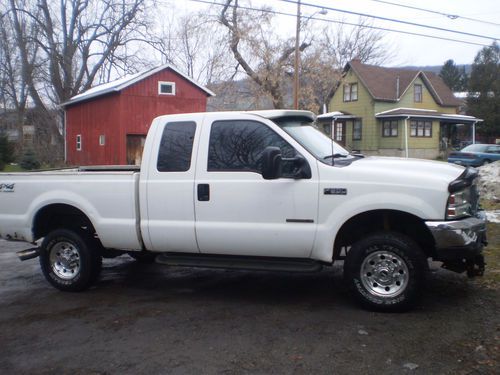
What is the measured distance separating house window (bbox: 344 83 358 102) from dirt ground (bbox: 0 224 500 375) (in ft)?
127

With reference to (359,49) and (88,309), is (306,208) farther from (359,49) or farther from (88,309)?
(359,49)

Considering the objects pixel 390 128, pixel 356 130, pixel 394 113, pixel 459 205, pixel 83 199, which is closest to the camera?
pixel 459 205

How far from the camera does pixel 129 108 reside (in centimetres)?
2992

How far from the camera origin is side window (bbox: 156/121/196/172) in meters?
5.86

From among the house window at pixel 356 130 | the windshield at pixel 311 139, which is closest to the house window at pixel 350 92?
the house window at pixel 356 130

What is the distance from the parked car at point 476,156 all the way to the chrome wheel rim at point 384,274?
24240 mm

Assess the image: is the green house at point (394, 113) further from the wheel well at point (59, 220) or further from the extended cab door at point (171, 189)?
the extended cab door at point (171, 189)

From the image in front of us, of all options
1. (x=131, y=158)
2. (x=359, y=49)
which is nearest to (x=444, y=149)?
(x=359, y=49)

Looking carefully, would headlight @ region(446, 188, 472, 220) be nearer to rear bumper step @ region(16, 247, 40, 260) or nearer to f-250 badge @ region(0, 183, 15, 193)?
rear bumper step @ region(16, 247, 40, 260)

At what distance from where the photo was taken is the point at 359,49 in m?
54.1

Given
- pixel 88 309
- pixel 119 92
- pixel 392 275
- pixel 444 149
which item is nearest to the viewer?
pixel 392 275

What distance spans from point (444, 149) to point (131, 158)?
83.8 ft

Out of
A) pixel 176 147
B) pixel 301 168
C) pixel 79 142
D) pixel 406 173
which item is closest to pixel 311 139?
pixel 301 168

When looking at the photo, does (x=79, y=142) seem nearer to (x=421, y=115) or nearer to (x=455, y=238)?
(x=421, y=115)
